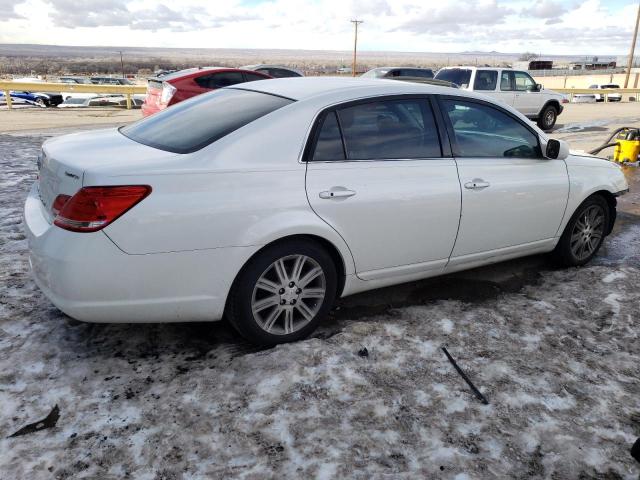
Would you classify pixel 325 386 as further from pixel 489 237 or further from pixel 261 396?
pixel 489 237

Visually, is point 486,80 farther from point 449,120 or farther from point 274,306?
point 274,306

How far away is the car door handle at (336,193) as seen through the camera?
3.25 metres

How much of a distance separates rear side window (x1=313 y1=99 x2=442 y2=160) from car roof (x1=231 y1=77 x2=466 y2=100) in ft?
0.29

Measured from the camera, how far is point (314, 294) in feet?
11.2

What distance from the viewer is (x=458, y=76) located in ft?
46.8

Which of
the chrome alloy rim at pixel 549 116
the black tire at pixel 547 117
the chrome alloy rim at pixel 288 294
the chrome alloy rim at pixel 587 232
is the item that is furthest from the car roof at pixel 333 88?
the chrome alloy rim at pixel 549 116

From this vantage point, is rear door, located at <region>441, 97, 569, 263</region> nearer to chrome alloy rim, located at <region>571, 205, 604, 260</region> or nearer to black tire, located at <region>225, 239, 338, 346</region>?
chrome alloy rim, located at <region>571, 205, 604, 260</region>

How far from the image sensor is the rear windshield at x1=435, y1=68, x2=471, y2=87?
1412 centimetres

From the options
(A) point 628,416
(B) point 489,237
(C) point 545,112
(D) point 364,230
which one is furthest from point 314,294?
(C) point 545,112

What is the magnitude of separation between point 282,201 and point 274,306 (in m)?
0.65

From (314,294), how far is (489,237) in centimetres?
152

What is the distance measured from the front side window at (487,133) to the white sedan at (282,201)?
0.5 inches

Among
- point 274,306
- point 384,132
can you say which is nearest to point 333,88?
point 384,132

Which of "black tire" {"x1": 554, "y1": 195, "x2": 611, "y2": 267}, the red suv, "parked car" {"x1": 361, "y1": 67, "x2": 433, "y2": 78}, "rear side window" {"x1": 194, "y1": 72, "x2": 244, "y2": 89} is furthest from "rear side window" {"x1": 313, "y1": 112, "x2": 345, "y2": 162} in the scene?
"parked car" {"x1": 361, "y1": 67, "x2": 433, "y2": 78}
